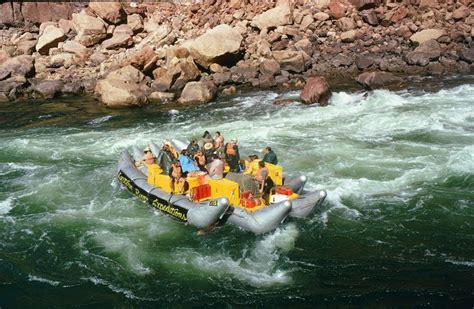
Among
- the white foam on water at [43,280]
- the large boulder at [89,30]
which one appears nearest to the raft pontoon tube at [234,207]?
the white foam on water at [43,280]

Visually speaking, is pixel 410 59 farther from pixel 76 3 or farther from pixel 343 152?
pixel 76 3

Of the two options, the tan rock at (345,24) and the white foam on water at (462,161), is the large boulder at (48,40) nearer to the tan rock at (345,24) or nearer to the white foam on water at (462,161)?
the tan rock at (345,24)

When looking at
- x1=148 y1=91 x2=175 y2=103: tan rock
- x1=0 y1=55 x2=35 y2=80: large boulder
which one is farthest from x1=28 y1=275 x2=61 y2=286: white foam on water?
x1=0 y1=55 x2=35 y2=80: large boulder

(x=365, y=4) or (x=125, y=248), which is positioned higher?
(x=365, y=4)

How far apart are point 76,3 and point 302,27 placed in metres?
15.2

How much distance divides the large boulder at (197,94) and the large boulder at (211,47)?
2.69 meters

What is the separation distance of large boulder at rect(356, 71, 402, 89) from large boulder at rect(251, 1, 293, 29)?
7.95m

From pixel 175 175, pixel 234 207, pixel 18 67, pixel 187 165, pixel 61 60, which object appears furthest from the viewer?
pixel 61 60

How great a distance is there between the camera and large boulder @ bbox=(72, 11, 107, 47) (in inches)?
1173

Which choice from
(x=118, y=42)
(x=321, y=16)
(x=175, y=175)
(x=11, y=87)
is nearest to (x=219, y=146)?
(x=175, y=175)

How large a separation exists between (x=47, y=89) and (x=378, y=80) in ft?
51.0

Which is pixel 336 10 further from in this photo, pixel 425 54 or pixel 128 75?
pixel 128 75

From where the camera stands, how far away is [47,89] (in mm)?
25109

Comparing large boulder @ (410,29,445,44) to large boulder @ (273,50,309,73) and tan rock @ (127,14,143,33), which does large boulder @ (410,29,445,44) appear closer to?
large boulder @ (273,50,309,73)
